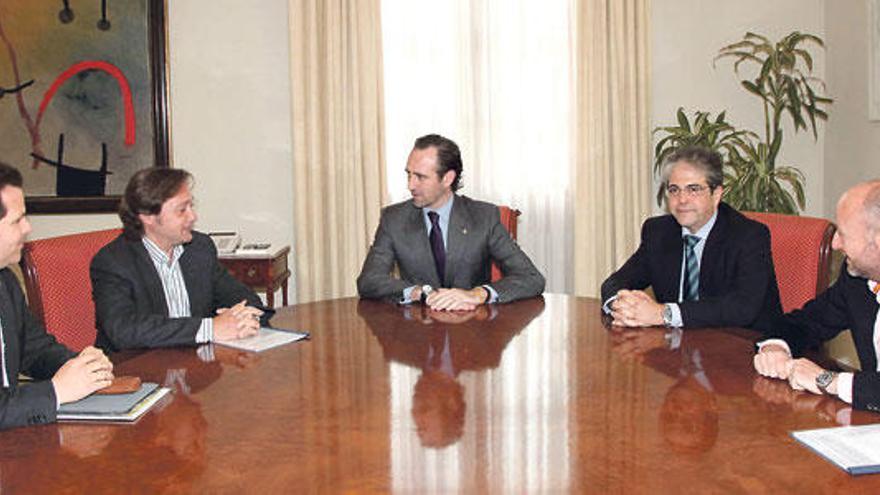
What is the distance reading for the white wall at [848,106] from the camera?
5.00 metres

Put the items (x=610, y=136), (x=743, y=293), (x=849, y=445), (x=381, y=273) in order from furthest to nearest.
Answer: (x=610, y=136), (x=381, y=273), (x=743, y=293), (x=849, y=445)

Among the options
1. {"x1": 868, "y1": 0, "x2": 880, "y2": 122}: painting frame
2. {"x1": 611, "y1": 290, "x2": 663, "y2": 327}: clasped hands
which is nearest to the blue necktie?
{"x1": 611, "y1": 290, "x2": 663, "y2": 327}: clasped hands

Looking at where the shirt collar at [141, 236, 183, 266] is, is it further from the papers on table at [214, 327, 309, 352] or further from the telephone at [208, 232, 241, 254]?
the telephone at [208, 232, 241, 254]

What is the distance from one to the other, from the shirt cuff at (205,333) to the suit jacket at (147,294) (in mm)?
12

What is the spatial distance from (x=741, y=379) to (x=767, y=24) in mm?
3990

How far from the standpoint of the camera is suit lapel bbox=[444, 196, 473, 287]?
372 centimetres

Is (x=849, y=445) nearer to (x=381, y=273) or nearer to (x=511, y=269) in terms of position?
(x=511, y=269)

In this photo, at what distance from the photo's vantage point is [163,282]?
10.2 ft

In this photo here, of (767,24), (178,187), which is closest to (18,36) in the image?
(178,187)

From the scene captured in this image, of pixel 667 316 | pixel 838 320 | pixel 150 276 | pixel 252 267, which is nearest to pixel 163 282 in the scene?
pixel 150 276

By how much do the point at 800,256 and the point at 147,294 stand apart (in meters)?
2.18

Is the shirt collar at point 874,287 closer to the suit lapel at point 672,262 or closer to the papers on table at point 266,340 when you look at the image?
the suit lapel at point 672,262

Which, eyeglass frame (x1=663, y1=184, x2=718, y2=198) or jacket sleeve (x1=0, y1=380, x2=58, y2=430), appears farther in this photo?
eyeglass frame (x1=663, y1=184, x2=718, y2=198)

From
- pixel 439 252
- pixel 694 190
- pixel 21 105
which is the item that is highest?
pixel 21 105
